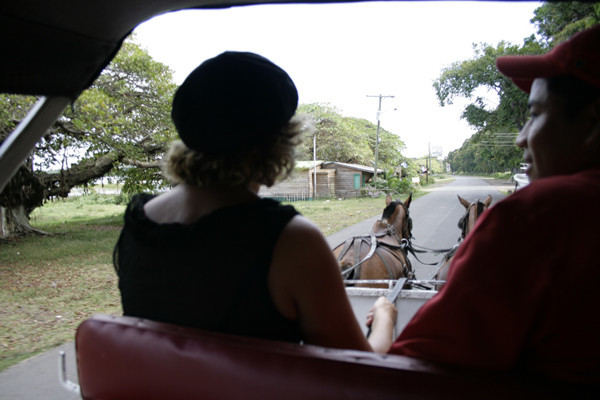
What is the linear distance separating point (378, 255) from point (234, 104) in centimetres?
320

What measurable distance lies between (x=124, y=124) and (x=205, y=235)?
10.1 meters

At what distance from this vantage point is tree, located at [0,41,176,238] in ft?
32.2

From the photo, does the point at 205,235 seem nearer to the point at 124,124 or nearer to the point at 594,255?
the point at 594,255

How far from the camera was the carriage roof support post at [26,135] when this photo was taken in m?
1.67

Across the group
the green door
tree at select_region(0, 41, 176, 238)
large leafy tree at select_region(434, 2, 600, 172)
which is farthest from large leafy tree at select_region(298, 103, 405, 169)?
tree at select_region(0, 41, 176, 238)

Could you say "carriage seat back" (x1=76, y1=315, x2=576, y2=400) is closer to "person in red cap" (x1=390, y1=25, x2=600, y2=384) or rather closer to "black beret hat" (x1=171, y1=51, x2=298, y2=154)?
"person in red cap" (x1=390, y1=25, x2=600, y2=384)

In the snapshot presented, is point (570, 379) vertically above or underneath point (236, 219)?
underneath

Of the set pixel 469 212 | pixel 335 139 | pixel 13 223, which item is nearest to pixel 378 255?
pixel 469 212

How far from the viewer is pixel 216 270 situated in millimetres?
1102

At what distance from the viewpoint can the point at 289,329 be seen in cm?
117

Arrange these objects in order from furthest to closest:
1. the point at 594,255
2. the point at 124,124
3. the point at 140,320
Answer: the point at 124,124
the point at 140,320
the point at 594,255

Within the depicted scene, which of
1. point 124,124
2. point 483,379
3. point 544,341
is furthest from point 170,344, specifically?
point 124,124

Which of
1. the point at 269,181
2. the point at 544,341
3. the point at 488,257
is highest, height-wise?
the point at 269,181

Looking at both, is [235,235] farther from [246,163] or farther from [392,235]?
[392,235]
